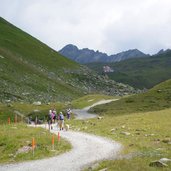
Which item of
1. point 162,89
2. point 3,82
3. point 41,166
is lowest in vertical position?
point 41,166

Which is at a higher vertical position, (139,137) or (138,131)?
(138,131)

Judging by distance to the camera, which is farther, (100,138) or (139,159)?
(100,138)

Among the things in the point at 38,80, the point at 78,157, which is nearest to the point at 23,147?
the point at 78,157

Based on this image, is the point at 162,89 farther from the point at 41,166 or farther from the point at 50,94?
the point at 41,166

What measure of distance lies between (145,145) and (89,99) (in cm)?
8533

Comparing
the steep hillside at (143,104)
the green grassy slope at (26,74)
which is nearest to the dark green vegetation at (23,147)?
the steep hillside at (143,104)

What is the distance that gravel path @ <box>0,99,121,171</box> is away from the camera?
1267 inches

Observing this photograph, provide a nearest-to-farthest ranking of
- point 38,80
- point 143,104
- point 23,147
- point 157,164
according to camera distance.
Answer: point 157,164 → point 23,147 → point 143,104 → point 38,80

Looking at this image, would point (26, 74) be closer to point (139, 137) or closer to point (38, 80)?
point (38, 80)

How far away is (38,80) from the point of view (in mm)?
154250

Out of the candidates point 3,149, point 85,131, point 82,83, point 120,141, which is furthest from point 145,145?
point 82,83

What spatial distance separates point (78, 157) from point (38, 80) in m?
120

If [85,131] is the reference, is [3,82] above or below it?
above

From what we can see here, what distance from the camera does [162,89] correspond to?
107m
